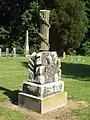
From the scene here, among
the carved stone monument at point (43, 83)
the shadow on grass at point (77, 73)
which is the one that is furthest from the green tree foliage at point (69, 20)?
the carved stone monument at point (43, 83)

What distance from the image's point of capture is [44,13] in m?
8.84

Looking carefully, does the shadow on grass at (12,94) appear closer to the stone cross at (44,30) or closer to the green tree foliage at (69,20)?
the stone cross at (44,30)

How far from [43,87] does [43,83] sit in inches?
6.6

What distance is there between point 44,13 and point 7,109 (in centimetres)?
277

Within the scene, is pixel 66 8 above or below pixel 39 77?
above

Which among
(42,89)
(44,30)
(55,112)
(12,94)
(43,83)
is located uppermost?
(44,30)

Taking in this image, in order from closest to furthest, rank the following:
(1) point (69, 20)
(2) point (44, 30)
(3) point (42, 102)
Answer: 1. (3) point (42, 102)
2. (2) point (44, 30)
3. (1) point (69, 20)

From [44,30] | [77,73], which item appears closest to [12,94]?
[44,30]

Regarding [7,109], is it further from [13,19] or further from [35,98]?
[13,19]

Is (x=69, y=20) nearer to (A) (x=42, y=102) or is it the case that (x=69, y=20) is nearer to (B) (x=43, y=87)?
(B) (x=43, y=87)

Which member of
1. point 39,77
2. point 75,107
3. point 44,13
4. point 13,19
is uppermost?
point 13,19

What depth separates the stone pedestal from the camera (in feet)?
27.1

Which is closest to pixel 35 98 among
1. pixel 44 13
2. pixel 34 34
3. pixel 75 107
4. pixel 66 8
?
pixel 75 107

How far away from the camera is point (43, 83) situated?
8.48 metres
